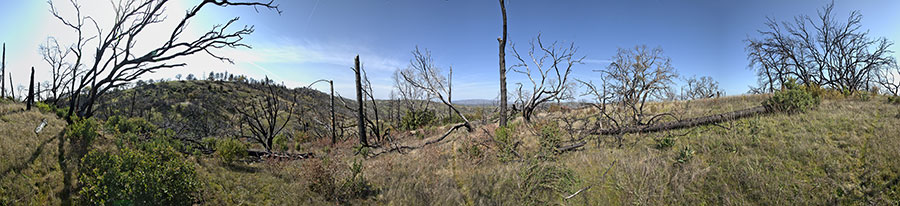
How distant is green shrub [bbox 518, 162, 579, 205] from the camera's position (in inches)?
180

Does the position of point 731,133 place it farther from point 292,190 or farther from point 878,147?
point 292,190

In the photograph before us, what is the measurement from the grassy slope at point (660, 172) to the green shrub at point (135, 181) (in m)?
0.33

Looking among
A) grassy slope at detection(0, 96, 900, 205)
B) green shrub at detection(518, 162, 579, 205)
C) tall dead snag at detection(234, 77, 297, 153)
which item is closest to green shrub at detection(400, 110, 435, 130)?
tall dead snag at detection(234, 77, 297, 153)

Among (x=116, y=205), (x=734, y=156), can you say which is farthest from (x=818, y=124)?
(x=116, y=205)

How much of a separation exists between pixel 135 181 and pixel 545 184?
526 centimetres

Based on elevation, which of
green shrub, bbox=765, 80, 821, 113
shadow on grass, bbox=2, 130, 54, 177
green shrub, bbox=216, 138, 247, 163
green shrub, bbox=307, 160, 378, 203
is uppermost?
green shrub, bbox=765, 80, 821, 113

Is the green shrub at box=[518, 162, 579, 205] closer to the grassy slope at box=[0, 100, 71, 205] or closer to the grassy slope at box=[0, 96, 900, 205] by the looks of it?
the grassy slope at box=[0, 96, 900, 205]

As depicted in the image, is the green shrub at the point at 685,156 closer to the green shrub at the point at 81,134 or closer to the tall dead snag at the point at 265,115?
Answer: the green shrub at the point at 81,134

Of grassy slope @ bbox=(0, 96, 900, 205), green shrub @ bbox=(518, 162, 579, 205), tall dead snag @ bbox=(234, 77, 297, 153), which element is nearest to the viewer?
grassy slope @ bbox=(0, 96, 900, 205)

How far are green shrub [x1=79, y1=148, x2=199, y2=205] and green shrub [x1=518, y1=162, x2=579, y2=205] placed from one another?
472 cm

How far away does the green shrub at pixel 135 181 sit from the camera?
3619 mm

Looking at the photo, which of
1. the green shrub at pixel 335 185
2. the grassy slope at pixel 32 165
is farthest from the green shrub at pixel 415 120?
the grassy slope at pixel 32 165

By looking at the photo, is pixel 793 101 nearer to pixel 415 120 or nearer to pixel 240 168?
pixel 240 168

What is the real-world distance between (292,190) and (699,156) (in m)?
7.00
